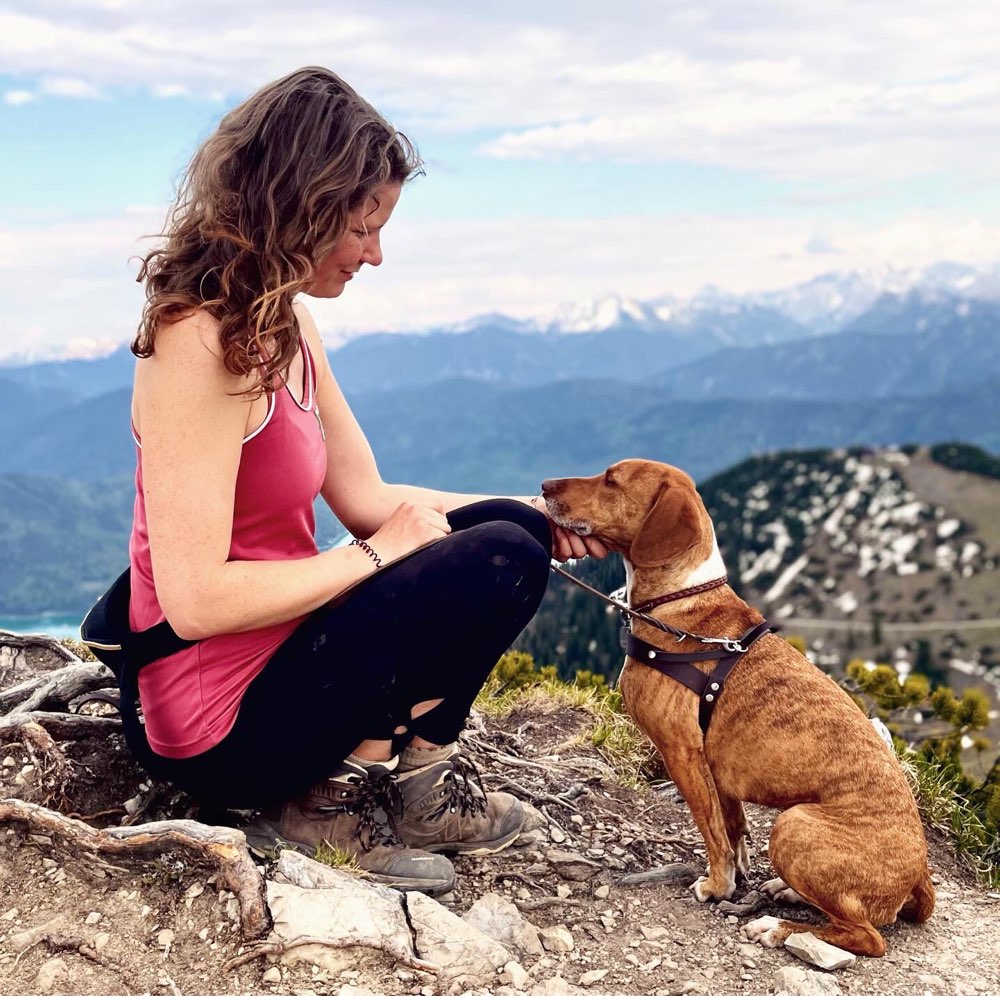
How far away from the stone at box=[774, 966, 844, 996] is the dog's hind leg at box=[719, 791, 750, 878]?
878 mm

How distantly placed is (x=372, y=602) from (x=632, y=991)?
192 cm

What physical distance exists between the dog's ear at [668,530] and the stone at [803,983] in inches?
77.1

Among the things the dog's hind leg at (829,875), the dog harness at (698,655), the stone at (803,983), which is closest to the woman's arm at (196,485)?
the dog harness at (698,655)

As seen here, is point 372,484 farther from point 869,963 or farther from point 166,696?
point 869,963

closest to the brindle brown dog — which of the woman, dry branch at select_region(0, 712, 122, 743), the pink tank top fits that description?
the woman

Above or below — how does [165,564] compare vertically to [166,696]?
above

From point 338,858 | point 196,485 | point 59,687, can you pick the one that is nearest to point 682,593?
point 338,858

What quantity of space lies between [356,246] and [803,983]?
3.48 meters

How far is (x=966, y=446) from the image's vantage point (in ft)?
568

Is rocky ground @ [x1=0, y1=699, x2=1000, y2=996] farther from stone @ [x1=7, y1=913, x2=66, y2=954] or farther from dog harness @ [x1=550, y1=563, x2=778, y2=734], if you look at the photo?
dog harness @ [x1=550, y1=563, x2=778, y2=734]

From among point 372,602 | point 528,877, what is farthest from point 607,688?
point 372,602

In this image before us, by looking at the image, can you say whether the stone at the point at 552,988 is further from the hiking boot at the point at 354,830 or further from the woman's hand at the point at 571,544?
the woman's hand at the point at 571,544

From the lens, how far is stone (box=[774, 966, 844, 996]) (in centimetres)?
398

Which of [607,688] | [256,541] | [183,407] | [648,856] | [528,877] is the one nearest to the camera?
[183,407]
